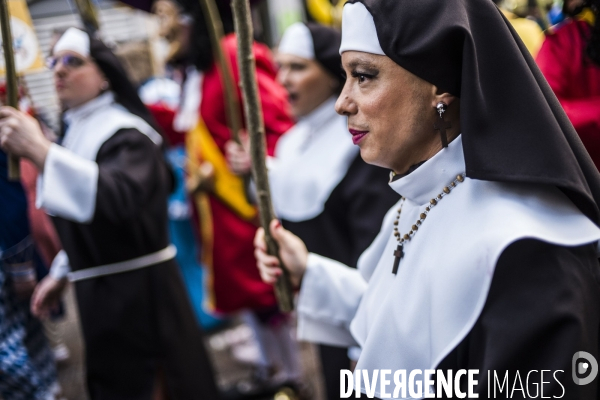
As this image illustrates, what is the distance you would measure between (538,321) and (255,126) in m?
1.14

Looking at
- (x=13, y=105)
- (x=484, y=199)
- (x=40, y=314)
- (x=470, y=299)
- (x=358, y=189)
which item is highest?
(x=13, y=105)

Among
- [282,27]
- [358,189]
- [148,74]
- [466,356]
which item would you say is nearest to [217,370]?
[358,189]

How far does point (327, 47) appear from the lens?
3.08m

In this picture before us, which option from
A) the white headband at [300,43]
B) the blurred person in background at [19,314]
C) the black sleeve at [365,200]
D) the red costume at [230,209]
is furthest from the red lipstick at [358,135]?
the red costume at [230,209]

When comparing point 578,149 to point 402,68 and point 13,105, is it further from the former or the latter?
point 13,105

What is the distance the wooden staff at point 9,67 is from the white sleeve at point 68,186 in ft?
0.42

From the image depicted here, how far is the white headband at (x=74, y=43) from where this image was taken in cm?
286

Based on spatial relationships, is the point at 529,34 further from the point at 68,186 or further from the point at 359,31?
the point at 68,186

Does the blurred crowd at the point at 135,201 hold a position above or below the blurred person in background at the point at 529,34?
below

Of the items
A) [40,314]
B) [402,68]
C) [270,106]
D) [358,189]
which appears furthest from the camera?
[270,106]

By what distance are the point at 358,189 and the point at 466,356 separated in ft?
4.55

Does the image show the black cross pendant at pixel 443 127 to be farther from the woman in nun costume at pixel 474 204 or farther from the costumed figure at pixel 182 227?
the costumed figure at pixel 182 227

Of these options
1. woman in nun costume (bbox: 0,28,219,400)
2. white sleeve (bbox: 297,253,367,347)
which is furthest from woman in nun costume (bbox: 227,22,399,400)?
woman in nun costume (bbox: 0,28,219,400)

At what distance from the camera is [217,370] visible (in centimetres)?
452
